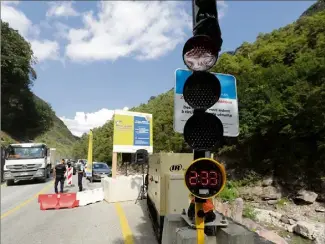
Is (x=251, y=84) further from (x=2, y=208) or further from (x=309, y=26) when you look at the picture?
(x=2, y=208)

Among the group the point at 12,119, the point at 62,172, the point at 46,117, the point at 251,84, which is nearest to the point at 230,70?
the point at 251,84

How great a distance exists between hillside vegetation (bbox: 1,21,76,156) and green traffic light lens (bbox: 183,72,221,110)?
46.7 m

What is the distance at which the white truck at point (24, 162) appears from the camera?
70.9ft

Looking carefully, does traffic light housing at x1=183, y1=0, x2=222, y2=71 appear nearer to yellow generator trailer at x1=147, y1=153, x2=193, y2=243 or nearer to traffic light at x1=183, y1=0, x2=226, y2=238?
traffic light at x1=183, y1=0, x2=226, y2=238

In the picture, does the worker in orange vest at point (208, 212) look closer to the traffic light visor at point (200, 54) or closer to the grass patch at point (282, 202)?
the traffic light visor at point (200, 54)

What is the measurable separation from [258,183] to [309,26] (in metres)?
17.3

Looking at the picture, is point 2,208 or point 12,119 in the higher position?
point 12,119

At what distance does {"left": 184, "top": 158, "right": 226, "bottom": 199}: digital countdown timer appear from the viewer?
113 inches

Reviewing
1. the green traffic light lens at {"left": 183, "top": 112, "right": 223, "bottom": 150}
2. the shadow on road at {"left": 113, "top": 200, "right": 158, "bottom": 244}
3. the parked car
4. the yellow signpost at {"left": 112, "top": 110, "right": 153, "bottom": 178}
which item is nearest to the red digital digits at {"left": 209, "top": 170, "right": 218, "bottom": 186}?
the green traffic light lens at {"left": 183, "top": 112, "right": 223, "bottom": 150}

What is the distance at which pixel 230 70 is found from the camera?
85.8ft

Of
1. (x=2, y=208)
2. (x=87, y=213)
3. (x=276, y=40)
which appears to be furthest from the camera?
(x=276, y=40)

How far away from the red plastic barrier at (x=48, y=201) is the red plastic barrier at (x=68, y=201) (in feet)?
0.60

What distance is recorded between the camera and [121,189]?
42.2 ft

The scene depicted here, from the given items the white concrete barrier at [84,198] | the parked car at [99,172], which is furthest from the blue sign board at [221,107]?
the parked car at [99,172]
